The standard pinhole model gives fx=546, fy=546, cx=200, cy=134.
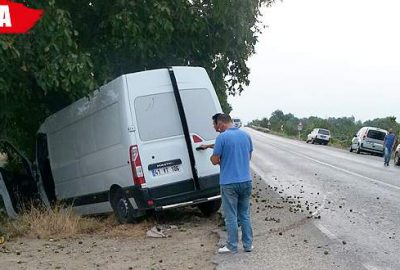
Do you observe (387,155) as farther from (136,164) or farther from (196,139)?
(136,164)

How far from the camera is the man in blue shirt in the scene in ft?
22.3

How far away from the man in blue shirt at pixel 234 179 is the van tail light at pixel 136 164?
6.24 ft

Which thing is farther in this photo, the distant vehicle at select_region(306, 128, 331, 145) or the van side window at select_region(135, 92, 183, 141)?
the distant vehicle at select_region(306, 128, 331, 145)

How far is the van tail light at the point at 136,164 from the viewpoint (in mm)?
8398

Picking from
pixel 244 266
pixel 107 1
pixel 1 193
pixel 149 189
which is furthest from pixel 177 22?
pixel 244 266

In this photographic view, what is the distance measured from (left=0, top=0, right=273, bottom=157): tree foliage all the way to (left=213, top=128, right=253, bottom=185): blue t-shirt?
291 cm

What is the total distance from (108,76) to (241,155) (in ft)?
15.2

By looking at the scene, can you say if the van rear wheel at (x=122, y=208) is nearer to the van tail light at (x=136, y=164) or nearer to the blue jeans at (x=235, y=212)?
the van tail light at (x=136, y=164)

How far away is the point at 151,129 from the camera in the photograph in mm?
8625

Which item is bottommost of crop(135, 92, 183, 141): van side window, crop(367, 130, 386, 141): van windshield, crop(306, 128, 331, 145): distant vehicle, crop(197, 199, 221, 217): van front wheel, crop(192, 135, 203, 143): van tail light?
crop(306, 128, 331, 145): distant vehicle

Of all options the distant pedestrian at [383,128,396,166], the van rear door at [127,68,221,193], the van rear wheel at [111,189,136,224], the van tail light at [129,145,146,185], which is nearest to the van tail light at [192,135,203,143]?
the van rear door at [127,68,221,193]

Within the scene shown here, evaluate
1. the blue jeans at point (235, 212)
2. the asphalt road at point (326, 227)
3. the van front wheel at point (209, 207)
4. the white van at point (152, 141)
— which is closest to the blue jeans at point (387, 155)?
the asphalt road at point (326, 227)

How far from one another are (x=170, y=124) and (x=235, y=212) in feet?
7.96

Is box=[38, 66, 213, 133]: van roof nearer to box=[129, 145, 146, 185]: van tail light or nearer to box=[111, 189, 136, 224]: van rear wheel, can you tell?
box=[129, 145, 146, 185]: van tail light
